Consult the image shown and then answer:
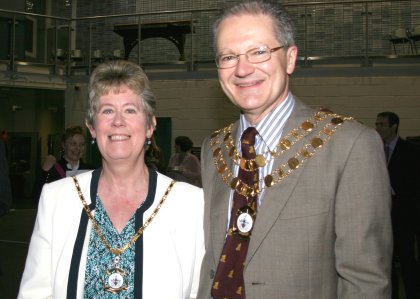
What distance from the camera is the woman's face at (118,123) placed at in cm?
184

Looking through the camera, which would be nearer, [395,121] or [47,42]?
[395,121]

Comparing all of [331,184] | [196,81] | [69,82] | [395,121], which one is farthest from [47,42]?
[331,184]

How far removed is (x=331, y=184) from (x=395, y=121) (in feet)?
11.3

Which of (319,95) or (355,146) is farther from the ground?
(319,95)

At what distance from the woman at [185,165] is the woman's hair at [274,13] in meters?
4.38

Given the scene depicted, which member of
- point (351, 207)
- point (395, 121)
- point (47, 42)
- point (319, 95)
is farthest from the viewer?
point (47, 42)

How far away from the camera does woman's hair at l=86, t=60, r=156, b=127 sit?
73.4 inches

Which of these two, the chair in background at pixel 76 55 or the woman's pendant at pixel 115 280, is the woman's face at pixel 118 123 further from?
the chair in background at pixel 76 55

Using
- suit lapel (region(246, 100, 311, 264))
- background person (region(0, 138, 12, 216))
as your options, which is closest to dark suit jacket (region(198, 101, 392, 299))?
suit lapel (region(246, 100, 311, 264))

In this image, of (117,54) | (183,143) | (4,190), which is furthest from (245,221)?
(117,54)

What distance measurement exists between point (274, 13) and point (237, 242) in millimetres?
748

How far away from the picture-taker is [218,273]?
64.4 inches

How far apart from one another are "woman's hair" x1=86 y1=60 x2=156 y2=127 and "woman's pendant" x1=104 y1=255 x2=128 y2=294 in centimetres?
55

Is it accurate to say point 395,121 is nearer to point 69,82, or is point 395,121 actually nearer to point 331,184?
point 331,184
